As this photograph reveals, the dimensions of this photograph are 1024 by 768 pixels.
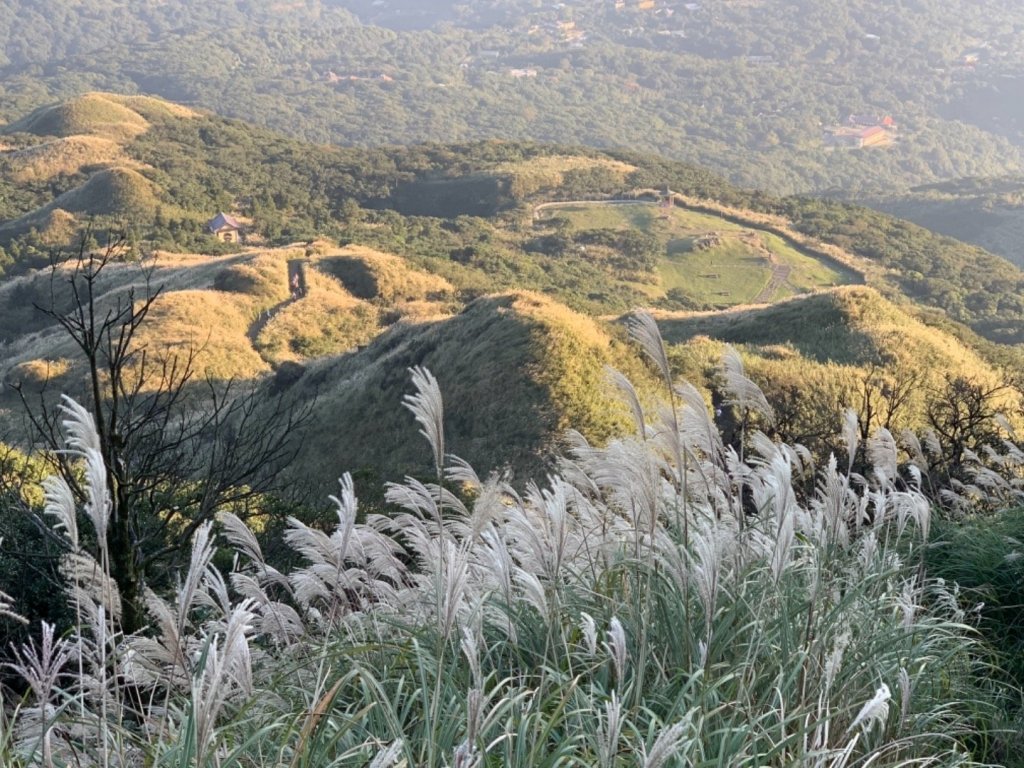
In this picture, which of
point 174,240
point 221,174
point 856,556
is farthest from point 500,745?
point 221,174

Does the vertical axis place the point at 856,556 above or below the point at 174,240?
above

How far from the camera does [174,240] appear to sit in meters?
60.0

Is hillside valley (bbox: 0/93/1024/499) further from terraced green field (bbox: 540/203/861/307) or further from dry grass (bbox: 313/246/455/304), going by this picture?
terraced green field (bbox: 540/203/861/307)

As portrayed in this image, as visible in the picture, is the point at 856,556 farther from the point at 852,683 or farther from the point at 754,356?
the point at 754,356

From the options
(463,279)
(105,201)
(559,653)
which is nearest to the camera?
(559,653)

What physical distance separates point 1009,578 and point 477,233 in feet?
214

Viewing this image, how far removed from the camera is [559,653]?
314 cm

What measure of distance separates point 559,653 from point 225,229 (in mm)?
65610

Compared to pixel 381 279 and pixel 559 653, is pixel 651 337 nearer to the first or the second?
pixel 559 653

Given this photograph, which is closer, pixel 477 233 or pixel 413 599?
pixel 413 599

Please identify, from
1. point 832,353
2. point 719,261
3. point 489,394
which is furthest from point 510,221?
point 489,394

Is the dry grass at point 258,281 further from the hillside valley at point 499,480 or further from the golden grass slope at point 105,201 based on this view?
the golden grass slope at point 105,201

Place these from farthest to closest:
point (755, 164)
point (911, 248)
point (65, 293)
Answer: point (755, 164) < point (911, 248) < point (65, 293)

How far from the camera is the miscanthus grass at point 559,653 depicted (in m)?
2.12
